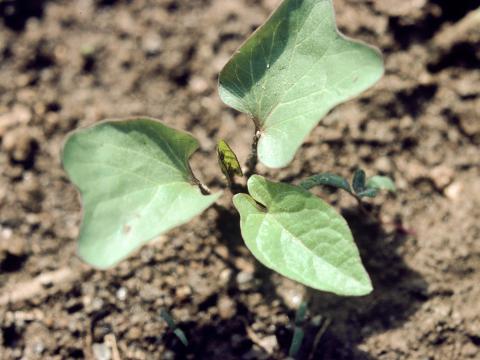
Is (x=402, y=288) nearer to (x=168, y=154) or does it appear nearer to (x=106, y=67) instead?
(x=168, y=154)

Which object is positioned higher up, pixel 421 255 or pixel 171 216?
pixel 171 216

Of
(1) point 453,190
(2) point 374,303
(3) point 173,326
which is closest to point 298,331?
(2) point 374,303

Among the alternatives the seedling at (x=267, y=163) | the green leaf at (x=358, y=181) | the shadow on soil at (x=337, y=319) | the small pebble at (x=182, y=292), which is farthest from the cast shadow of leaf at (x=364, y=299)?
the seedling at (x=267, y=163)

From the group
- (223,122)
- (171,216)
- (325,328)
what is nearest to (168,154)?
(171,216)

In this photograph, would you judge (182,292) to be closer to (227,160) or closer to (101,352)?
(101,352)

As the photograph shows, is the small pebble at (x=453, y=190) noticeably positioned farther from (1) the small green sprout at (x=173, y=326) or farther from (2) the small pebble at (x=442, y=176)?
(1) the small green sprout at (x=173, y=326)

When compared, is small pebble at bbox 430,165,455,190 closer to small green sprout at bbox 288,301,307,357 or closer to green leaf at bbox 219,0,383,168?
small green sprout at bbox 288,301,307,357
